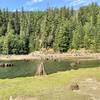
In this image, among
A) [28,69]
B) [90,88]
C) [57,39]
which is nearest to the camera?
[90,88]

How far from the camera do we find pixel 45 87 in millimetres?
32656

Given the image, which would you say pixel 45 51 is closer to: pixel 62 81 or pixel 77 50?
pixel 77 50

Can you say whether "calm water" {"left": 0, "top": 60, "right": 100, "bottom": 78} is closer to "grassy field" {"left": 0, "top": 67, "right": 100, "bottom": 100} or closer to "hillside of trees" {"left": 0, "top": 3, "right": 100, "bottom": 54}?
A: "grassy field" {"left": 0, "top": 67, "right": 100, "bottom": 100}

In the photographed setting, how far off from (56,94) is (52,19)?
17259 centimetres

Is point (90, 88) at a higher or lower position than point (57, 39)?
lower

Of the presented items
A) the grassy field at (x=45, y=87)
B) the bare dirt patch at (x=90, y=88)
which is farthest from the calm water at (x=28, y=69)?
the bare dirt patch at (x=90, y=88)

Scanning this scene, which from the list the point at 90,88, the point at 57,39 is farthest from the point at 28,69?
the point at 57,39

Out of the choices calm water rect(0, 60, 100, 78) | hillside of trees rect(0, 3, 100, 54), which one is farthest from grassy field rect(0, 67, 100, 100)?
hillside of trees rect(0, 3, 100, 54)

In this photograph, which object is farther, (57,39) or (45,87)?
(57,39)

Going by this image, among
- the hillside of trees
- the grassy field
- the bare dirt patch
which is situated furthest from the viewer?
the hillside of trees

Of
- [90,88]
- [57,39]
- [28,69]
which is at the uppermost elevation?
[57,39]

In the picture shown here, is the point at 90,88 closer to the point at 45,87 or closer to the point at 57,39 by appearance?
the point at 45,87

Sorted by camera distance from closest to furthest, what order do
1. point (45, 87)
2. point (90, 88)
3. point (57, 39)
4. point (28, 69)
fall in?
point (45, 87) < point (90, 88) < point (28, 69) < point (57, 39)

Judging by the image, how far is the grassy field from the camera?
89.2 feet
